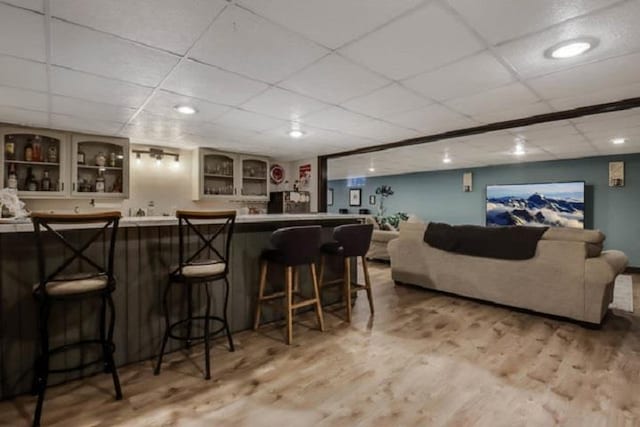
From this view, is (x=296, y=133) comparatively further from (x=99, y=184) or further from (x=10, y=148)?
(x=10, y=148)

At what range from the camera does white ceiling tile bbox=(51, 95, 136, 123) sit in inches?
120

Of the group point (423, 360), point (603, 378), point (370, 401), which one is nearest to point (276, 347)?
point (370, 401)

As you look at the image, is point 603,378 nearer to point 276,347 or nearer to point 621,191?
point 276,347

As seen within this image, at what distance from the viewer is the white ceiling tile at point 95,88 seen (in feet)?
8.00

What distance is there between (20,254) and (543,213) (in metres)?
8.18

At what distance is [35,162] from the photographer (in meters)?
4.06

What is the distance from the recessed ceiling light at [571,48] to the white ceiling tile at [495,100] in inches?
20.3

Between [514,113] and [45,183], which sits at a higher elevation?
[514,113]

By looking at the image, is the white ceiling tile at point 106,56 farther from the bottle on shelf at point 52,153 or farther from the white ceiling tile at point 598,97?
the white ceiling tile at point 598,97

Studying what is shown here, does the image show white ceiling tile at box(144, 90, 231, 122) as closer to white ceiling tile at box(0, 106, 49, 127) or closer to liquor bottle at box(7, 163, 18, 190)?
white ceiling tile at box(0, 106, 49, 127)

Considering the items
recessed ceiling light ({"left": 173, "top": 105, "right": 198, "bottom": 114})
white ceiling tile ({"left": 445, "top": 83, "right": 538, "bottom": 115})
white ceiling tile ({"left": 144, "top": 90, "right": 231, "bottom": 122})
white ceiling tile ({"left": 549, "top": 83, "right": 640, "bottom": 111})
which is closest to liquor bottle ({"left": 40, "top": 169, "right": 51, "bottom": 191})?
white ceiling tile ({"left": 144, "top": 90, "right": 231, "bottom": 122})

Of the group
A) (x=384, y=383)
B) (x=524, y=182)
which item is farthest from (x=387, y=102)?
(x=524, y=182)

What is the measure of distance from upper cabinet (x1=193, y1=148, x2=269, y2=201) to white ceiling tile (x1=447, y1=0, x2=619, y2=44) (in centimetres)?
452

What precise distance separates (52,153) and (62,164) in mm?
185
